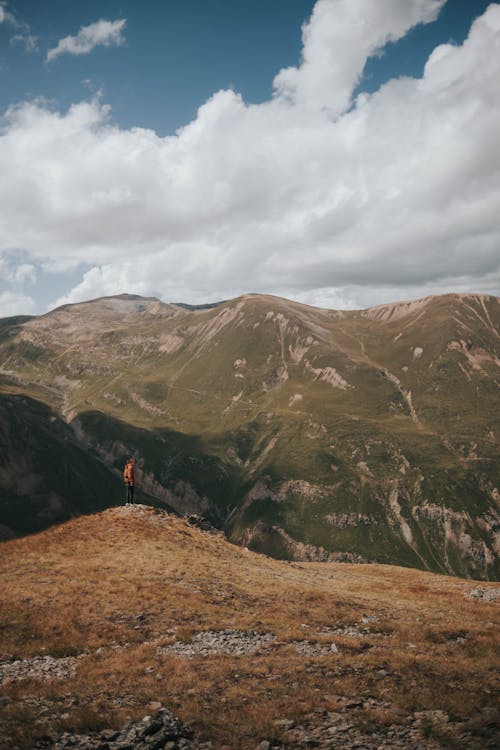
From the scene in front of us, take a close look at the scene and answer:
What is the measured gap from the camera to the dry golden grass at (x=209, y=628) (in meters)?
17.3

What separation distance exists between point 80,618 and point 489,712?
22990mm

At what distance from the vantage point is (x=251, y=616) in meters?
30.8

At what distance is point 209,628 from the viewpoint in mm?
28312

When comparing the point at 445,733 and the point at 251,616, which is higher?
the point at 445,733


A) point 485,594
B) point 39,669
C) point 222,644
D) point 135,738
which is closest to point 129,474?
point 222,644

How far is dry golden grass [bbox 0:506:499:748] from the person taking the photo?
17266 millimetres

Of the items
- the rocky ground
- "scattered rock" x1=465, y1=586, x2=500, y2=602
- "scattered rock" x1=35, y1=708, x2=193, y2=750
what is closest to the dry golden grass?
the rocky ground

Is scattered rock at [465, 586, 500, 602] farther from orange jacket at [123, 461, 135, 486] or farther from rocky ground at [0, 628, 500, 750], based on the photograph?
orange jacket at [123, 461, 135, 486]

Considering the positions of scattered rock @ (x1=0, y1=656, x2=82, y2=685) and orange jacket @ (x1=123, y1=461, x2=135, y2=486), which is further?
orange jacket @ (x1=123, y1=461, x2=135, y2=486)

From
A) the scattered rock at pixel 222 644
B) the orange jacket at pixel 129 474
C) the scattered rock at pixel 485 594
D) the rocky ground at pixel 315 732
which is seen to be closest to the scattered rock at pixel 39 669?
the rocky ground at pixel 315 732

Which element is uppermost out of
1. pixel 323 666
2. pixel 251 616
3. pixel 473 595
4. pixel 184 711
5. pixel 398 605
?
pixel 184 711

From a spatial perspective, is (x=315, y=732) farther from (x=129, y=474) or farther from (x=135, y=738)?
(x=129, y=474)

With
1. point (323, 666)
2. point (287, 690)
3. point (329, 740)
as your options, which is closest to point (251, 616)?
point (323, 666)

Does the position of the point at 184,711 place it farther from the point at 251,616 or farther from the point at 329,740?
the point at 251,616
